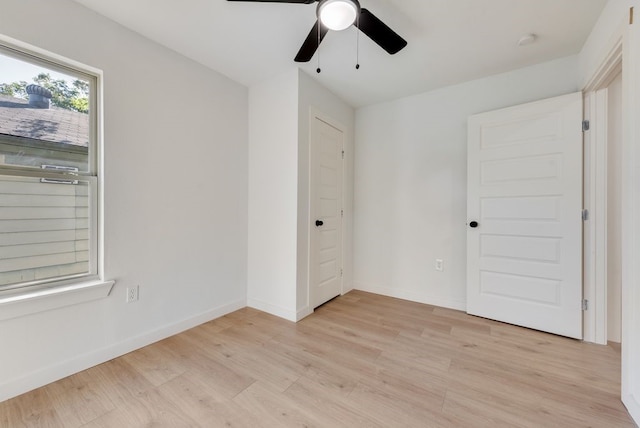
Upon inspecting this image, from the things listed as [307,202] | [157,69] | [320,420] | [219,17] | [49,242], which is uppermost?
[219,17]

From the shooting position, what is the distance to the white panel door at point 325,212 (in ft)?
9.16

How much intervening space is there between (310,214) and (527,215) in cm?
204

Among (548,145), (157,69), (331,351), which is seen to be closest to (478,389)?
(331,351)

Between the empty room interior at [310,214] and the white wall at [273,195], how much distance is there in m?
0.03

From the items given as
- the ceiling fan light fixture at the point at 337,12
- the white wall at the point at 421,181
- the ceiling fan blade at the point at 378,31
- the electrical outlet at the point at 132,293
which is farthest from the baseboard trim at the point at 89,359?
the ceiling fan blade at the point at 378,31

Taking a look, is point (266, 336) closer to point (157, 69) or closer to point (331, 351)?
point (331, 351)

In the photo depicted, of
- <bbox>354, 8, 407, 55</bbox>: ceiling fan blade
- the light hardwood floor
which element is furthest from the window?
<bbox>354, 8, 407, 55</bbox>: ceiling fan blade

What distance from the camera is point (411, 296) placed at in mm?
3139

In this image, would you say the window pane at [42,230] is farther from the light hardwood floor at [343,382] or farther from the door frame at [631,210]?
the door frame at [631,210]

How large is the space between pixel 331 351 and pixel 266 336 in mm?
599

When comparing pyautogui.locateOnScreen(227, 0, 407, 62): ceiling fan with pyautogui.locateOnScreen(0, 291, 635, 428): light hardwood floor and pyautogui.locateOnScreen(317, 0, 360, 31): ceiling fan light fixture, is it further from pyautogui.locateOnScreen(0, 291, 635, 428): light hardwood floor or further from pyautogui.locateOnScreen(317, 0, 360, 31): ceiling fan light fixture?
pyautogui.locateOnScreen(0, 291, 635, 428): light hardwood floor

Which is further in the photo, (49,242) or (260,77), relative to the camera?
(260,77)

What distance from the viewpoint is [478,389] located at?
63.3 inches

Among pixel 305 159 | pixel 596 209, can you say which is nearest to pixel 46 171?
pixel 305 159
